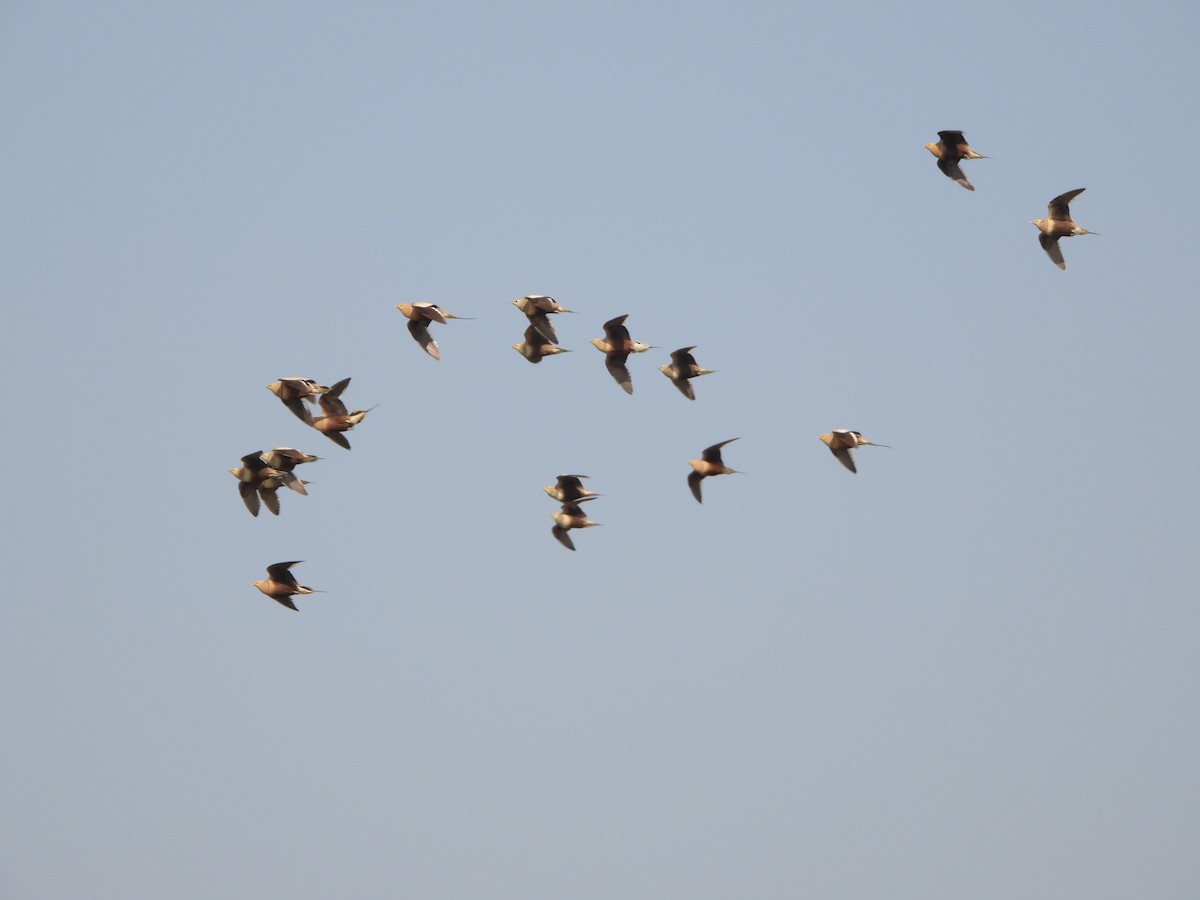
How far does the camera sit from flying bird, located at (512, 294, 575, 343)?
42.5m

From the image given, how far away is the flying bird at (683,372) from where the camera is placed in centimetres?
4344

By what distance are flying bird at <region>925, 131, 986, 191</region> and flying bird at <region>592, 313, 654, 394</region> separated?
26.1 ft

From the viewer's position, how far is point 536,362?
1762 inches

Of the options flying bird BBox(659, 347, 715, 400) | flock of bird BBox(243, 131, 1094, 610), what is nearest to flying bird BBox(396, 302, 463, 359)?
flock of bird BBox(243, 131, 1094, 610)

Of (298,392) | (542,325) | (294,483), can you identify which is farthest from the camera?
(542,325)

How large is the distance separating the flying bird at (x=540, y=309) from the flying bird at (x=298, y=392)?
5.17 meters

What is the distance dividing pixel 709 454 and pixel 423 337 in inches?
289

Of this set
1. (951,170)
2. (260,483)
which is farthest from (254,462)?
(951,170)

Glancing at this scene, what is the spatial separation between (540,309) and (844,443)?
770 centimetres

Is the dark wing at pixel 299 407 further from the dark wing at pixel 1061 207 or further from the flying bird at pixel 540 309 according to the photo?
the dark wing at pixel 1061 207

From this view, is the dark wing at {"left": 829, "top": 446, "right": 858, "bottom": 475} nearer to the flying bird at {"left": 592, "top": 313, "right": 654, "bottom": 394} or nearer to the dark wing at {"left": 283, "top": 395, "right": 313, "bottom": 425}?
the flying bird at {"left": 592, "top": 313, "right": 654, "bottom": 394}

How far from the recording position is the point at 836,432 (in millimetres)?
41812

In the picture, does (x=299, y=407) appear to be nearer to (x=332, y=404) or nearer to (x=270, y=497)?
(x=332, y=404)

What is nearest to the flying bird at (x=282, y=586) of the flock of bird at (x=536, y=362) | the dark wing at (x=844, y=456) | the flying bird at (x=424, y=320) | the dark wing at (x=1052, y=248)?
the flock of bird at (x=536, y=362)
